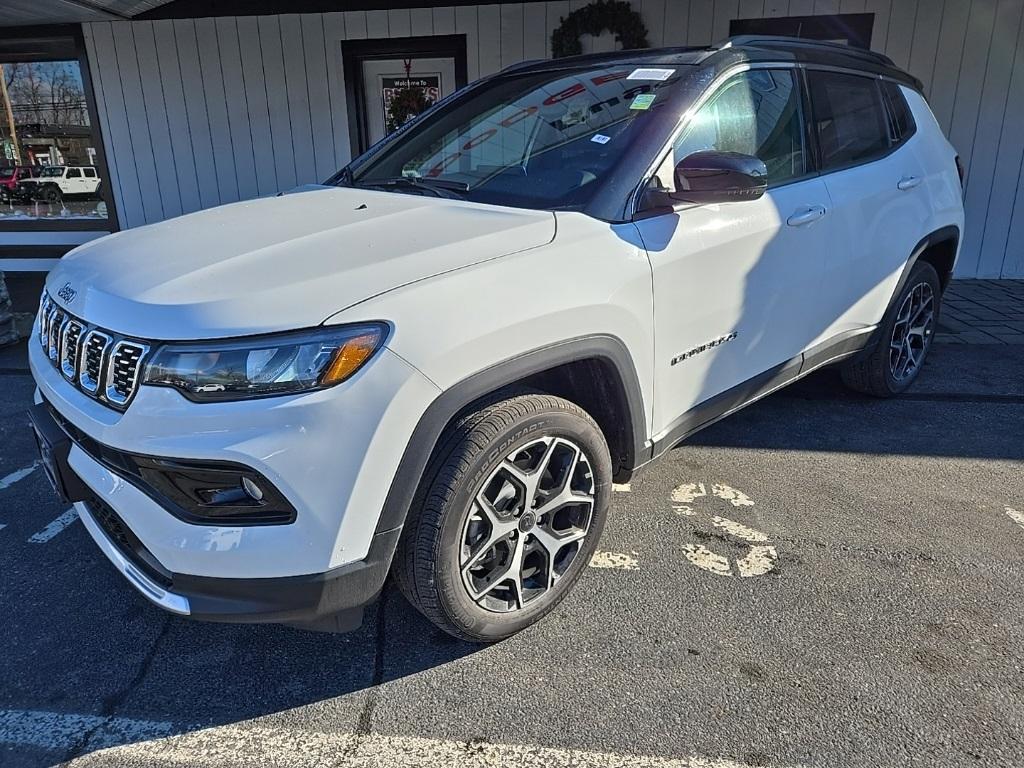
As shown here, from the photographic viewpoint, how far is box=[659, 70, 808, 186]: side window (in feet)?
8.64

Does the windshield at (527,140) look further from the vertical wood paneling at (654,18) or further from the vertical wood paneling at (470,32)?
the vertical wood paneling at (654,18)

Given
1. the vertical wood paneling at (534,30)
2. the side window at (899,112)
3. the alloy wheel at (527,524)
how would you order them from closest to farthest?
the alloy wheel at (527,524), the side window at (899,112), the vertical wood paneling at (534,30)

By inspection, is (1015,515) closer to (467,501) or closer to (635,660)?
(635,660)

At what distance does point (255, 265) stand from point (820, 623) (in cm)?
214

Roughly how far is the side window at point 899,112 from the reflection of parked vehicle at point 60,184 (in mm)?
8186

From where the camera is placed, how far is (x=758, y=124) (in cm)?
292

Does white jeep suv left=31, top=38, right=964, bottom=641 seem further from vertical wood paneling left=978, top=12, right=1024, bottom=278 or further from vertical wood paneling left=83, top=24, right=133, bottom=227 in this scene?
vertical wood paneling left=83, top=24, right=133, bottom=227

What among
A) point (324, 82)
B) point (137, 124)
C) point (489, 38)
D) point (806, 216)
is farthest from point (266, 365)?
point (137, 124)

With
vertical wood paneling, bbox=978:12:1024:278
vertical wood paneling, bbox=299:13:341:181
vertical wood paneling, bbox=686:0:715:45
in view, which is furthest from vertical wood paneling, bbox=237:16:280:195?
vertical wood paneling, bbox=978:12:1024:278

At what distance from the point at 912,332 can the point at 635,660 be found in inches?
120

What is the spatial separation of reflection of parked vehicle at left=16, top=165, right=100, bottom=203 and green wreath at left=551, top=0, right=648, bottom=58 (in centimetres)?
562

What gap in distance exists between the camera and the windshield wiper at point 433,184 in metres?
2.66

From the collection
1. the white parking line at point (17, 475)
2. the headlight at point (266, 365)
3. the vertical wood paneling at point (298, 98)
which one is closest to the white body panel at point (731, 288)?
the headlight at point (266, 365)

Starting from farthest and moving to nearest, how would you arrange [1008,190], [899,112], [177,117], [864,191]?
[177,117] → [1008,190] → [899,112] → [864,191]
